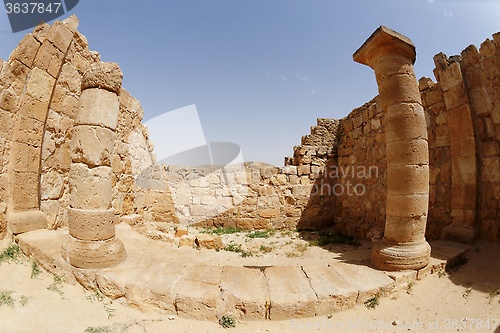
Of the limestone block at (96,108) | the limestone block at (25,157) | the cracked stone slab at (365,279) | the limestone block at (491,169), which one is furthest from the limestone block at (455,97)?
the limestone block at (25,157)

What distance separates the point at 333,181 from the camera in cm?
939

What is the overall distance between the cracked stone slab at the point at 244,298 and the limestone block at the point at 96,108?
3.00 metres

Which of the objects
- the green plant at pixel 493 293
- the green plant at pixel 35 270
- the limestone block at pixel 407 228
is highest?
the limestone block at pixel 407 228

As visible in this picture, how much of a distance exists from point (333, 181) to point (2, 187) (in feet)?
29.2

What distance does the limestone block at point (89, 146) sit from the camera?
12.5 feet

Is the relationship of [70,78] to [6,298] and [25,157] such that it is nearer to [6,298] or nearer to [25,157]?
[25,157]

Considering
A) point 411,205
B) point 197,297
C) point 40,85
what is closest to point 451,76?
point 411,205

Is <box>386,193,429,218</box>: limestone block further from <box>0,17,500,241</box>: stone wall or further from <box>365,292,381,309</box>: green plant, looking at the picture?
<box>0,17,500,241</box>: stone wall

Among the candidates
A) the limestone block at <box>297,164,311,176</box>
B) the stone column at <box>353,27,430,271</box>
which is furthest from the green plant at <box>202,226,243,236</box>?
the stone column at <box>353,27,430,271</box>

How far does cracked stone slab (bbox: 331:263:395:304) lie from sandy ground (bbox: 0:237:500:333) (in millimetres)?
143

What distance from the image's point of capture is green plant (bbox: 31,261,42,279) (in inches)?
144

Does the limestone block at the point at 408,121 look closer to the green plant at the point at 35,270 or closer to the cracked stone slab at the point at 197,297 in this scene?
the cracked stone slab at the point at 197,297

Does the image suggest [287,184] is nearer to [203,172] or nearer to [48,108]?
[203,172]

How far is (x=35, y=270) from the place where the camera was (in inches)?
148
